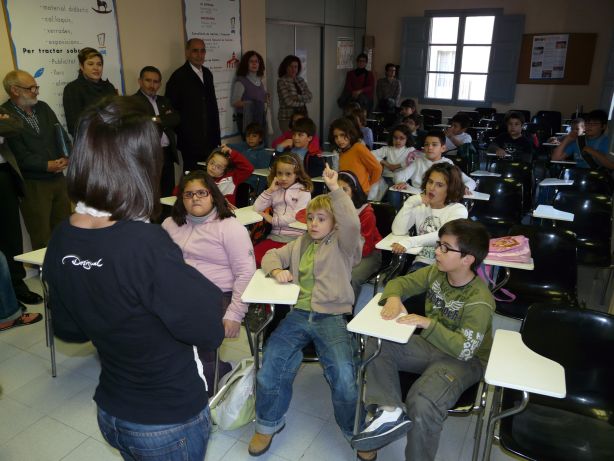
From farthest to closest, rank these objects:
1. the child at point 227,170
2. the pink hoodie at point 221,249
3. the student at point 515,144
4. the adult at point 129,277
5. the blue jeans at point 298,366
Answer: the student at point 515,144 < the child at point 227,170 < the pink hoodie at point 221,249 < the blue jeans at point 298,366 < the adult at point 129,277

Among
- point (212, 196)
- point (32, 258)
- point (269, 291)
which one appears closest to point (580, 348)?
point (269, 291)

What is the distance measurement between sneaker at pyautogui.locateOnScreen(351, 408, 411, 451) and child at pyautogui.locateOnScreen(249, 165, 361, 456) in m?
0.14

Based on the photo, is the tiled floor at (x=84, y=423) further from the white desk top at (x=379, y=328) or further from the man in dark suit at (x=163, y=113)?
the man in dark suit at (x=163, y=113)

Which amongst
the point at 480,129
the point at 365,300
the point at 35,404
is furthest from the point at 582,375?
the point at 480,129

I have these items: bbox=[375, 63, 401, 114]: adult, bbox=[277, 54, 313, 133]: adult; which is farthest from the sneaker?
bbox=[375, 63, 401, 114]: adult

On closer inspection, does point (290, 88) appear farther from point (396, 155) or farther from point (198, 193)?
point (198, 193)

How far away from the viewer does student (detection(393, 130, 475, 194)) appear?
415 cm

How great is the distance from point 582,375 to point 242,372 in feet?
4.51

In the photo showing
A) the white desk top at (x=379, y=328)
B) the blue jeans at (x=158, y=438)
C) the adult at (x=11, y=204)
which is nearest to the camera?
the blue jeans at (x=158, y=438)

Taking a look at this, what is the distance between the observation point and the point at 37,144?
3.47 m

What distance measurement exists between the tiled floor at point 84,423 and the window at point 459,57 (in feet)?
27.4

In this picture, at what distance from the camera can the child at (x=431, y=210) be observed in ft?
9.26

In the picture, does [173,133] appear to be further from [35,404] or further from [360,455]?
[360,455]

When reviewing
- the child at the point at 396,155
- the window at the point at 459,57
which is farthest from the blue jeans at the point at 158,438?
the window at the point at 459,57
